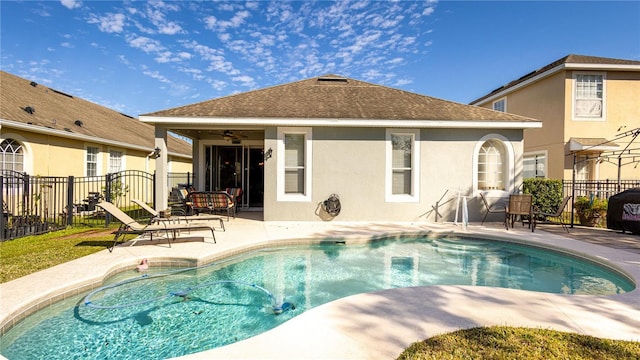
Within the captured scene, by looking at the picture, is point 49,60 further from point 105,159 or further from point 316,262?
point 316,262

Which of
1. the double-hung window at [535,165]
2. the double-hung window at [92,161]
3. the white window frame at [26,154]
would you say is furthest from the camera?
the double-hung window at [535,165]

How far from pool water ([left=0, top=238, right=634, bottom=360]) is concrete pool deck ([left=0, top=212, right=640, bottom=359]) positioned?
30 cm

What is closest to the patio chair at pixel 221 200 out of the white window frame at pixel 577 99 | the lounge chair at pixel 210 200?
the lounge chair at pixel 210 200

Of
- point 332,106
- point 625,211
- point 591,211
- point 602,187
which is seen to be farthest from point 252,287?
point 602,187

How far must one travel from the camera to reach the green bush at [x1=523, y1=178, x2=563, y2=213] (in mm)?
11453

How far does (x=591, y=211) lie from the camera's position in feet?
34.8

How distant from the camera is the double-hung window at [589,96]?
14.8 m

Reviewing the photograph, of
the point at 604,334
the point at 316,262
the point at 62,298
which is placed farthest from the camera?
the point at 316,262

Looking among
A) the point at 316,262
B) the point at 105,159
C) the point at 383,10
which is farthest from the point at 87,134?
the point at 383,10

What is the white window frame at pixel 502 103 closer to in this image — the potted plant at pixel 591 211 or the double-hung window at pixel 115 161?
the potted plant at pixel 591 211

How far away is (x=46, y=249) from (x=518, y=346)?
9.43 m

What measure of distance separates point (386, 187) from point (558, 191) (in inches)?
278

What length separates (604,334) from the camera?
321 centimetres

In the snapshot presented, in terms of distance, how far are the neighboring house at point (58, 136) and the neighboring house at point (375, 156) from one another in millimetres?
5448
